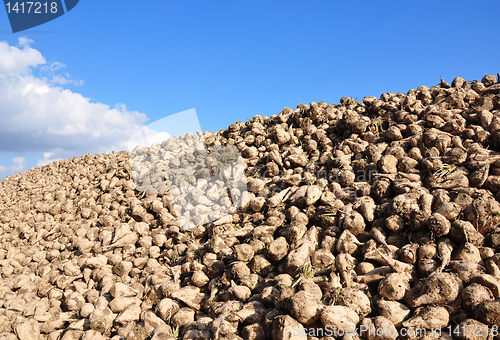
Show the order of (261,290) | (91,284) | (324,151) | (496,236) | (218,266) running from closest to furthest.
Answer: (496,236) < (261,290) < (218,266) < (91,284) < (324,151)

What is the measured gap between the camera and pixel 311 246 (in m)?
3.47

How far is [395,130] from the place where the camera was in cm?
498

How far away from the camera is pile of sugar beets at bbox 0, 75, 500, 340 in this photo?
2.61 metres

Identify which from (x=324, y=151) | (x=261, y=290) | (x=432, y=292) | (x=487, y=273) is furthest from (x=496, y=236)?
(x=324, y=151)

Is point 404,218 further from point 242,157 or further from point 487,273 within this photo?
point 242,157

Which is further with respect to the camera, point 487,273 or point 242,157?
point 242,157

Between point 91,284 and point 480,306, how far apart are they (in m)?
4.68

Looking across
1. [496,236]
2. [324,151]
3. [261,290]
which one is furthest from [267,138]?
[496,236]

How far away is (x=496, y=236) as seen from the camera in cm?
298

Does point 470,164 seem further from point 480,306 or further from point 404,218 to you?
point 480,306

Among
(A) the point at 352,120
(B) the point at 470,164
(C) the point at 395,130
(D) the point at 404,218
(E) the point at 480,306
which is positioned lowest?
(E) the point at 480,306

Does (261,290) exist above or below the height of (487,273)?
above

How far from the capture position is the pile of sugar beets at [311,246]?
261 centimetres

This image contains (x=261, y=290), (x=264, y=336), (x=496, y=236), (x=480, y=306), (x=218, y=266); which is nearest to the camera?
(x=480, y=306)
